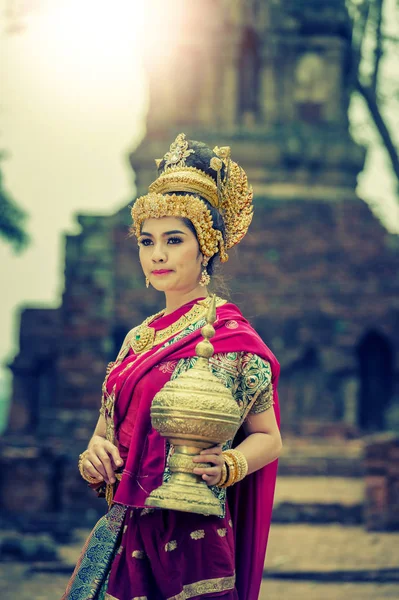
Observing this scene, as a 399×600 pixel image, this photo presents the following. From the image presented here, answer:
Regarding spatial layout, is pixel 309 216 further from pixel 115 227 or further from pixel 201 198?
pixel 201 198

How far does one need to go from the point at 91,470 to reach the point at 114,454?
90 millimetres

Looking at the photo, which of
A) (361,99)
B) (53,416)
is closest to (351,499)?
(53,416)

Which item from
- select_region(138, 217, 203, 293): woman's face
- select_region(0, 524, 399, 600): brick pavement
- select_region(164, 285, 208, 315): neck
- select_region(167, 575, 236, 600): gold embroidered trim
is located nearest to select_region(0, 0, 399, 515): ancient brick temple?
select_region(0, 524, 399, 600): brick pavement

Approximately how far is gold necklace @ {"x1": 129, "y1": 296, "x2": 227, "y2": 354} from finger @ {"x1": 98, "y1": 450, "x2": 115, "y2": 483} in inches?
15.0

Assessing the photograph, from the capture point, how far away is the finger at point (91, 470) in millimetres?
3729

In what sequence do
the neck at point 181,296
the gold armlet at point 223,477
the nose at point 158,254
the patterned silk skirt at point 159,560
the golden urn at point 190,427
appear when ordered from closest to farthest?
the golden urn at point 190,427 < the gold armlet at point 223,477 < the patterned silk skirt at point 159,560 < the nose at point 158,254 < the neck at point 181,296

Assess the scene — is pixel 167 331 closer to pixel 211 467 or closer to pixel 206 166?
pixel 206 166

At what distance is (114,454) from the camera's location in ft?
12.2

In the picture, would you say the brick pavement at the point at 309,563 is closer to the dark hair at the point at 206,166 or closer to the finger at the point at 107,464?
the finger at the point at 107,464

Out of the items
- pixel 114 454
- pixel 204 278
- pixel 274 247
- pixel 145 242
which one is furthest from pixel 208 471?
pixel 274 247

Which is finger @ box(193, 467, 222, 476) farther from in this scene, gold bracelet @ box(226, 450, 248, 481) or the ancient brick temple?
the ancient brick temple

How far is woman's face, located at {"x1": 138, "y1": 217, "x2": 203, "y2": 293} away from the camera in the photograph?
3867 millimetres

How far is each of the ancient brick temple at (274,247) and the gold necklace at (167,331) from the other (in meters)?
9.78

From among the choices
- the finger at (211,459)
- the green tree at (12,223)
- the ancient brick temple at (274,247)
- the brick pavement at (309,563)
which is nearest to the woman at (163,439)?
the finger at (211,459)
